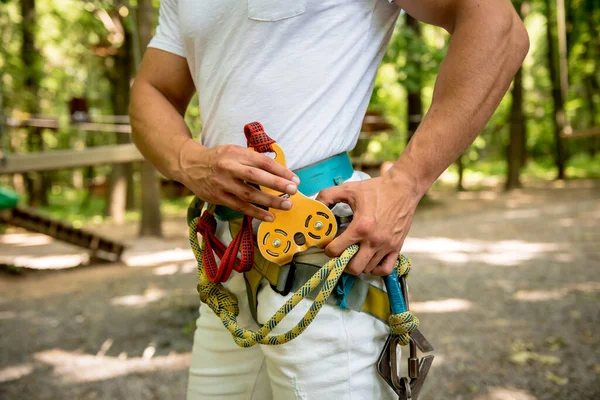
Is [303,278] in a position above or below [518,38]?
below

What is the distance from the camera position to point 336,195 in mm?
1066

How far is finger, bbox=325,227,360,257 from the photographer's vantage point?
1.01m

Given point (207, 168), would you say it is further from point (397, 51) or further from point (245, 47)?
point (397, 51)

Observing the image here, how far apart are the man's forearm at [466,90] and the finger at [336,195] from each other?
10 centimetres

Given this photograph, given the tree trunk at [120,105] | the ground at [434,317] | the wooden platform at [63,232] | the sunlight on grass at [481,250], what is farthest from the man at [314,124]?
the tree trunk at [120,105]

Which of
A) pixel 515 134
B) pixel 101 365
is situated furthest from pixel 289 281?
pixel 515 134

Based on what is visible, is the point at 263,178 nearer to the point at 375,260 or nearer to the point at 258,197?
the point at 258,197

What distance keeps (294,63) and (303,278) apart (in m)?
0.46

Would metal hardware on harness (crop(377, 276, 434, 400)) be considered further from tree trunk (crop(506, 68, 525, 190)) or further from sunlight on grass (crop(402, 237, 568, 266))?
tree trunk (crop(506, 68, 525, 190))

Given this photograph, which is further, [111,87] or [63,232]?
[111,87]

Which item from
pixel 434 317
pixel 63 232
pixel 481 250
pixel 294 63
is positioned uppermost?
pixel 294 63

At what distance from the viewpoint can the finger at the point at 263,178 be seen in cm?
98

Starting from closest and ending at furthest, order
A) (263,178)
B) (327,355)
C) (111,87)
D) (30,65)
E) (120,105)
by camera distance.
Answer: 1. (263,178)
2. (327,355)
3. (120,105)
4. (30,65)
5. (111,87)

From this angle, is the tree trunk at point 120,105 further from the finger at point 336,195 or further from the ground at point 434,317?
the finger at point 336,195
